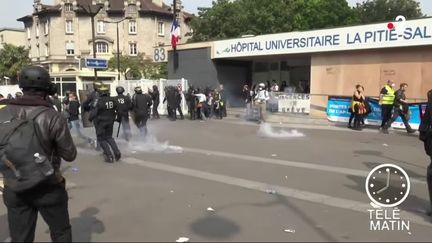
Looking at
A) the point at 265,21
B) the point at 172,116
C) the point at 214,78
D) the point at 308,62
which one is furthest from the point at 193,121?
the point at 265,21

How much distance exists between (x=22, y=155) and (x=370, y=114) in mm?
14773

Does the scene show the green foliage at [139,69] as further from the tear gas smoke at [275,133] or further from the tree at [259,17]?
the tear gas smoke at [275,133]

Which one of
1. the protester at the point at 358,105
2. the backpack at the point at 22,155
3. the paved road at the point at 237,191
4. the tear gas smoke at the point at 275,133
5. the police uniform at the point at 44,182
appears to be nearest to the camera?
the backpack at the point at 22,155

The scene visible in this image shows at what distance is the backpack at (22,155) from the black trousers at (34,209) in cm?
13

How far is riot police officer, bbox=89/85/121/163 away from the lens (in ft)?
31.4

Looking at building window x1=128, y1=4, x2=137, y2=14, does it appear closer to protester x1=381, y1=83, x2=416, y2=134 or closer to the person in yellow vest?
the person in yellow vest

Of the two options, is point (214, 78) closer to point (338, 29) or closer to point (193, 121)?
point (193, 121)

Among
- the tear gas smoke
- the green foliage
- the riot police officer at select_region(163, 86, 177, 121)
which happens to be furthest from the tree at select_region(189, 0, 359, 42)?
the tear gas smoke

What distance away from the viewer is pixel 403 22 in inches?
683

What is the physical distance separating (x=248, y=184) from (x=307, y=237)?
103 inches

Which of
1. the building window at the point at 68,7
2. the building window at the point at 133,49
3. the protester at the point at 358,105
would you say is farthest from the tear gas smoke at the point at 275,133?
the building window at the point at 68,7

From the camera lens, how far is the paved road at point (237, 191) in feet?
16.7

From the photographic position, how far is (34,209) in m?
3.53

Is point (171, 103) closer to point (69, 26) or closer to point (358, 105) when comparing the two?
point (358, 105)
